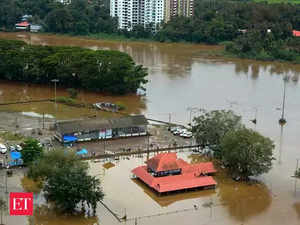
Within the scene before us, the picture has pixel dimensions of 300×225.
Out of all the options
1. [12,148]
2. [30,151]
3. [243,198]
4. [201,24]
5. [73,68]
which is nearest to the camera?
[243,198]

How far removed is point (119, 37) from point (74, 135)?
30.3 metres

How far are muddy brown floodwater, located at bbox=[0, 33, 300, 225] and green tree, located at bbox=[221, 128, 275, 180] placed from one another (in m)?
0.49

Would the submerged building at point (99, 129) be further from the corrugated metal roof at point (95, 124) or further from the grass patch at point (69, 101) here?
the grass patch at point (69, 101)

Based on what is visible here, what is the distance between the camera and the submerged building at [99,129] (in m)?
20.2

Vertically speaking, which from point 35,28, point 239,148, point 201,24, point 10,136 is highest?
point 201,24

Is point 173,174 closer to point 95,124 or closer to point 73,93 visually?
point 95,124

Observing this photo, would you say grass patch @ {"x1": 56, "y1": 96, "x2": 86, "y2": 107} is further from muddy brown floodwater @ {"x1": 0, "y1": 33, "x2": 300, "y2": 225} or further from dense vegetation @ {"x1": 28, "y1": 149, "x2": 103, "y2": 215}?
dense vegetation @ {"x1": 28, "y1": 149, "x2": 103, "y2": 215}

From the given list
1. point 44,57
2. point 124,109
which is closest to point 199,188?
point 124,109

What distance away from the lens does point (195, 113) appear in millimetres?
25141

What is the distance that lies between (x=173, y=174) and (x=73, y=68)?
12686mm

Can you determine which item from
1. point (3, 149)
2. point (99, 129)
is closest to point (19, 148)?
point (3, 149)

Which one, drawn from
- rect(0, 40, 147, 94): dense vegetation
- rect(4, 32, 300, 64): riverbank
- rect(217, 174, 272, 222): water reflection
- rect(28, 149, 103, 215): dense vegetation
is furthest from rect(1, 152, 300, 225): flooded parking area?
rect(4, 32, 300, 64): riverbank

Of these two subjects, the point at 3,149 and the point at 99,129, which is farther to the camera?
the point at 99,129

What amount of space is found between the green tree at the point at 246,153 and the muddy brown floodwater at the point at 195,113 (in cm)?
49
